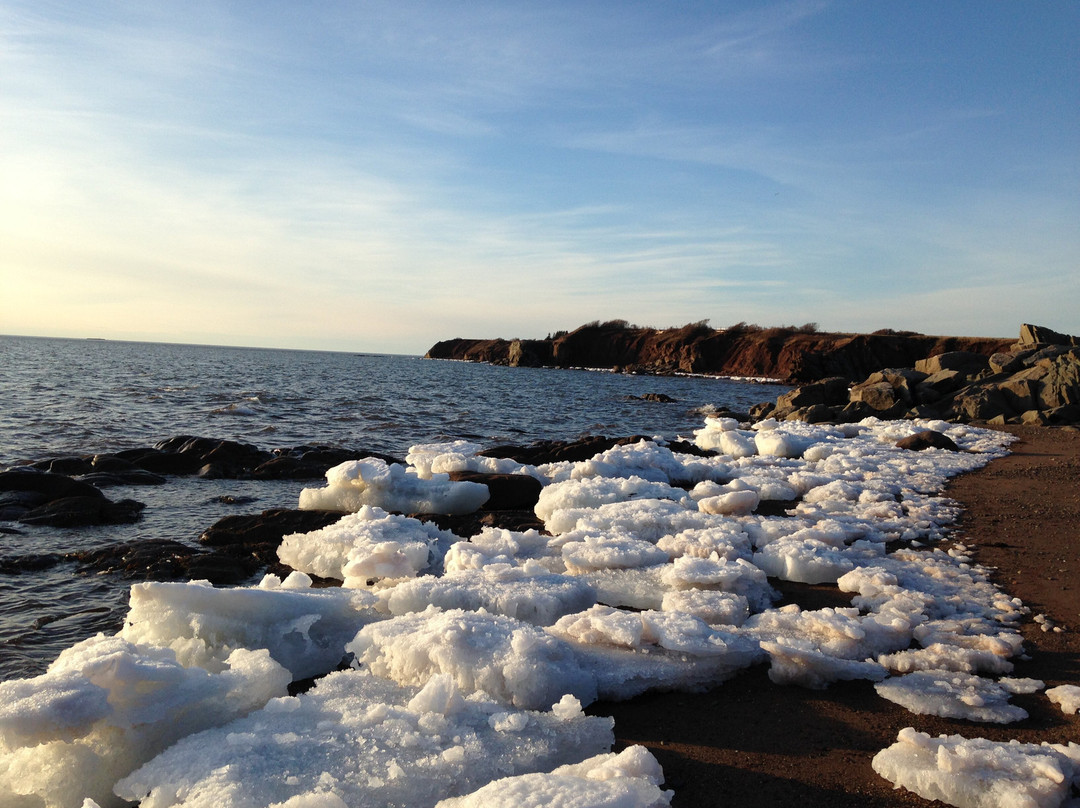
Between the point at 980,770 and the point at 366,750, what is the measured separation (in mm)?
2439

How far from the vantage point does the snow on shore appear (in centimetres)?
266

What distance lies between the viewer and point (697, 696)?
366 centimetres

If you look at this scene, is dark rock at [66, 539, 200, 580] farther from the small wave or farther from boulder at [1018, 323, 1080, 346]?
boulder at [1018, 323, 1080, 346]

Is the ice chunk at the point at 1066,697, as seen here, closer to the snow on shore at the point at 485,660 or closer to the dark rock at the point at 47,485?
the snow on shore at the point at 485,660

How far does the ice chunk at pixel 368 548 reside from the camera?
5242 mm

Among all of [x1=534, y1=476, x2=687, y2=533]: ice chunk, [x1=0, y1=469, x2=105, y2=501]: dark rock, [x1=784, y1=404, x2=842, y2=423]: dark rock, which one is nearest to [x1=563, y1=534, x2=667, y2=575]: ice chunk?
[x1=534, y1=476, x2=687, y2=533]: ice chunk

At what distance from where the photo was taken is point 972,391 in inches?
774

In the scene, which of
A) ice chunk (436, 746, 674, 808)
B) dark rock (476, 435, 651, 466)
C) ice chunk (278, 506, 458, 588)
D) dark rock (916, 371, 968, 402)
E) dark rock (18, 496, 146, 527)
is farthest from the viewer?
dark rock (916, 371, 968, 402)

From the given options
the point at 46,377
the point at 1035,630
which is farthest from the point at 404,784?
the point at 46,377

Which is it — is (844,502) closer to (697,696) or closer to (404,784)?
(697,696)

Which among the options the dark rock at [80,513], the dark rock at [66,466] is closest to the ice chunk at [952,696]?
the dark rock at [80,513]

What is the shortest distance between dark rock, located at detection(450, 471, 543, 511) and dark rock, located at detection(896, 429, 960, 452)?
7745 millimetres

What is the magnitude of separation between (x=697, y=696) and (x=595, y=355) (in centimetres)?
7813

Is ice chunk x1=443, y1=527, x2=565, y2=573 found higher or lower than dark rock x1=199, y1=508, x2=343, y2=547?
higher
